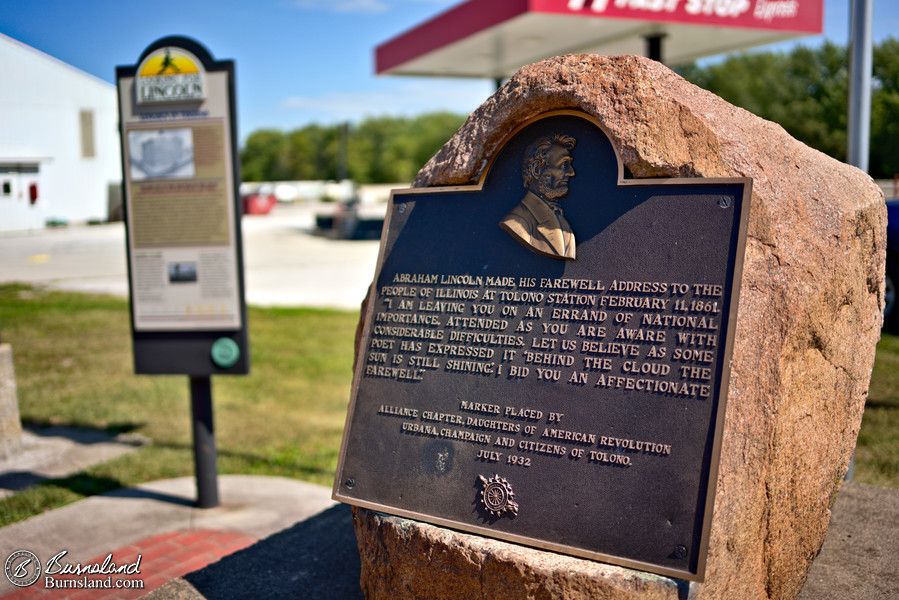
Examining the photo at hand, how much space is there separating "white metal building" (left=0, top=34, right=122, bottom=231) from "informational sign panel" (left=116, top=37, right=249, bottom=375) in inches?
40.2

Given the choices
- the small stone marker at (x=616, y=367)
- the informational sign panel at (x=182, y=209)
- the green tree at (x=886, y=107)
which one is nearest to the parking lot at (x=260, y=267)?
the informational sign panel at (x=182, y=209)

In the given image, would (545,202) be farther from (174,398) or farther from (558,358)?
(174,398)

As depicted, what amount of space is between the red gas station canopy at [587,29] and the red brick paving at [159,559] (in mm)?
8309

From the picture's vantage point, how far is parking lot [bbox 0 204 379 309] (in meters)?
9.95

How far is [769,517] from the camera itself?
235 centimetres

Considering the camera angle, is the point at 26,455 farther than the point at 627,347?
Yes

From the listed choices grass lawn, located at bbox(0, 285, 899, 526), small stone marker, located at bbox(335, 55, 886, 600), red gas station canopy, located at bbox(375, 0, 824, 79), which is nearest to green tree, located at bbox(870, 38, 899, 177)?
grass lawn, located at bbox(0, 285, 899, 526)

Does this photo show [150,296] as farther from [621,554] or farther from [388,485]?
[621,554]

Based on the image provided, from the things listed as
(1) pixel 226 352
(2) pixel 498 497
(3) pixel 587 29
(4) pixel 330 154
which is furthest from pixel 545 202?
(4) pixel 330 154

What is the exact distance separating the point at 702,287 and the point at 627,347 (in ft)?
0.99

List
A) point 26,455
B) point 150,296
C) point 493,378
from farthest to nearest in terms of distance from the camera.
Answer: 1. point 26,455
2. point 150,296
3. point 493,378

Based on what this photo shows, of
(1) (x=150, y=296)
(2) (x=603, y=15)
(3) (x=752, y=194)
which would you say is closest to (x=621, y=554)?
(3) (x=752, y=194)

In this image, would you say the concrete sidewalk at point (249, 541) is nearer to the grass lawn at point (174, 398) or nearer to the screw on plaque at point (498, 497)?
the grass lawn at point (174, 398)

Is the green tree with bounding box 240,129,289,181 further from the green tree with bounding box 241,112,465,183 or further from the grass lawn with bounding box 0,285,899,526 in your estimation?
the grass lawn with bounding box 0,285,899,526
